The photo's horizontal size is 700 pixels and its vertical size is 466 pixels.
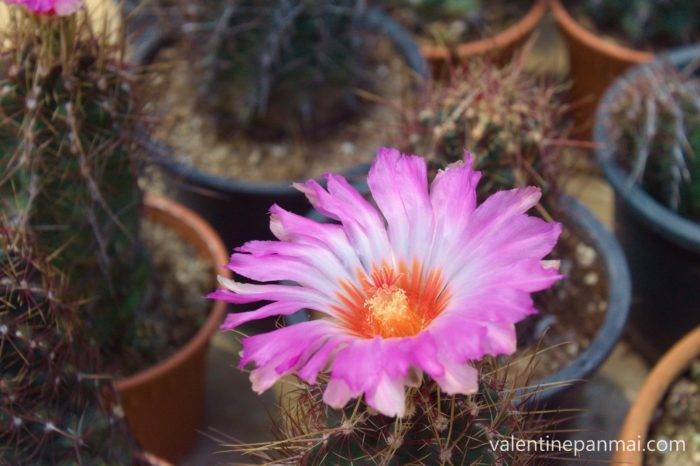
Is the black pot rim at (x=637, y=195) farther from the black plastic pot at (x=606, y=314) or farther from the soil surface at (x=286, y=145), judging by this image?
the soil surface at (x=286, y=145)

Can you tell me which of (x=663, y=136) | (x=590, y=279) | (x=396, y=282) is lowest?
(x=590, y=279)

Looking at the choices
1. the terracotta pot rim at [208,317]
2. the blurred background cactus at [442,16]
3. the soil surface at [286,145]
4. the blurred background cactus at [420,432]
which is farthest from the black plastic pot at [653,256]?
the blurred background cactus at [420,432]

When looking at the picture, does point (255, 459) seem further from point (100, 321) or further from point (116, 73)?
point (116, 73)

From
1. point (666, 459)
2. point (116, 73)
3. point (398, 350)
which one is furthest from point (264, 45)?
point (398, 350)

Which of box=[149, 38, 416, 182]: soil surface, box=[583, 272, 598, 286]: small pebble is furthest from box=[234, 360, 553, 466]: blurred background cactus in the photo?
box=[149, 38, 416, 182]: soil surface

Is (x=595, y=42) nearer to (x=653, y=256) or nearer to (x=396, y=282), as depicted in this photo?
(x=653, y=256)

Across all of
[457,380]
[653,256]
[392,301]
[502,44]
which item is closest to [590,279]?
[653,256]

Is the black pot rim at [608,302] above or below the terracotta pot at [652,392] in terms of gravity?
above
